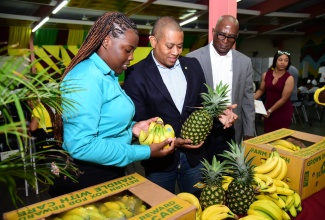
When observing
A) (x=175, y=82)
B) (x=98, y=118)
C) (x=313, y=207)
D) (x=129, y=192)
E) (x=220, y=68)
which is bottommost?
(x=313, y=207)

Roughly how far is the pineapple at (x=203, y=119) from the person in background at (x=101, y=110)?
331 millimetres

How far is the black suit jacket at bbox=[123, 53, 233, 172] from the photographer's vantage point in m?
1.81

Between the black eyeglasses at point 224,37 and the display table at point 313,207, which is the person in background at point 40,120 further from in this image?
the black eyeglasses at point 224,37

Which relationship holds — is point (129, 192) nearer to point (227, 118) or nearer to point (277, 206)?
point (277, 206)

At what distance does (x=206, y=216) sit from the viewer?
1159mm

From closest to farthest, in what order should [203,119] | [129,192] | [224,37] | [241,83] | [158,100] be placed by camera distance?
[129,192], [203,119], [158,100], [224,37], [241,83]

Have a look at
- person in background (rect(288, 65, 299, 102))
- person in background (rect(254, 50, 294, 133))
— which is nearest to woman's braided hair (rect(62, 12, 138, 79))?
person in background (rect(254, 50, 294, 133))

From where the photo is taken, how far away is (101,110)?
1.26 meters

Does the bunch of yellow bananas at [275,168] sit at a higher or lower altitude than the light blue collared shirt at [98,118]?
lower

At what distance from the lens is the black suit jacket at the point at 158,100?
71.2 inches

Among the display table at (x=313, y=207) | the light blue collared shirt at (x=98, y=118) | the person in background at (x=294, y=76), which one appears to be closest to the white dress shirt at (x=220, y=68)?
the display table at (x=313, y=207)

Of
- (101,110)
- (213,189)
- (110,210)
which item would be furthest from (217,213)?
(101,110)

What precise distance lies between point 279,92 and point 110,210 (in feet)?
10.5

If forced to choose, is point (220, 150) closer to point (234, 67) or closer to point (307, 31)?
point (234, 67)
